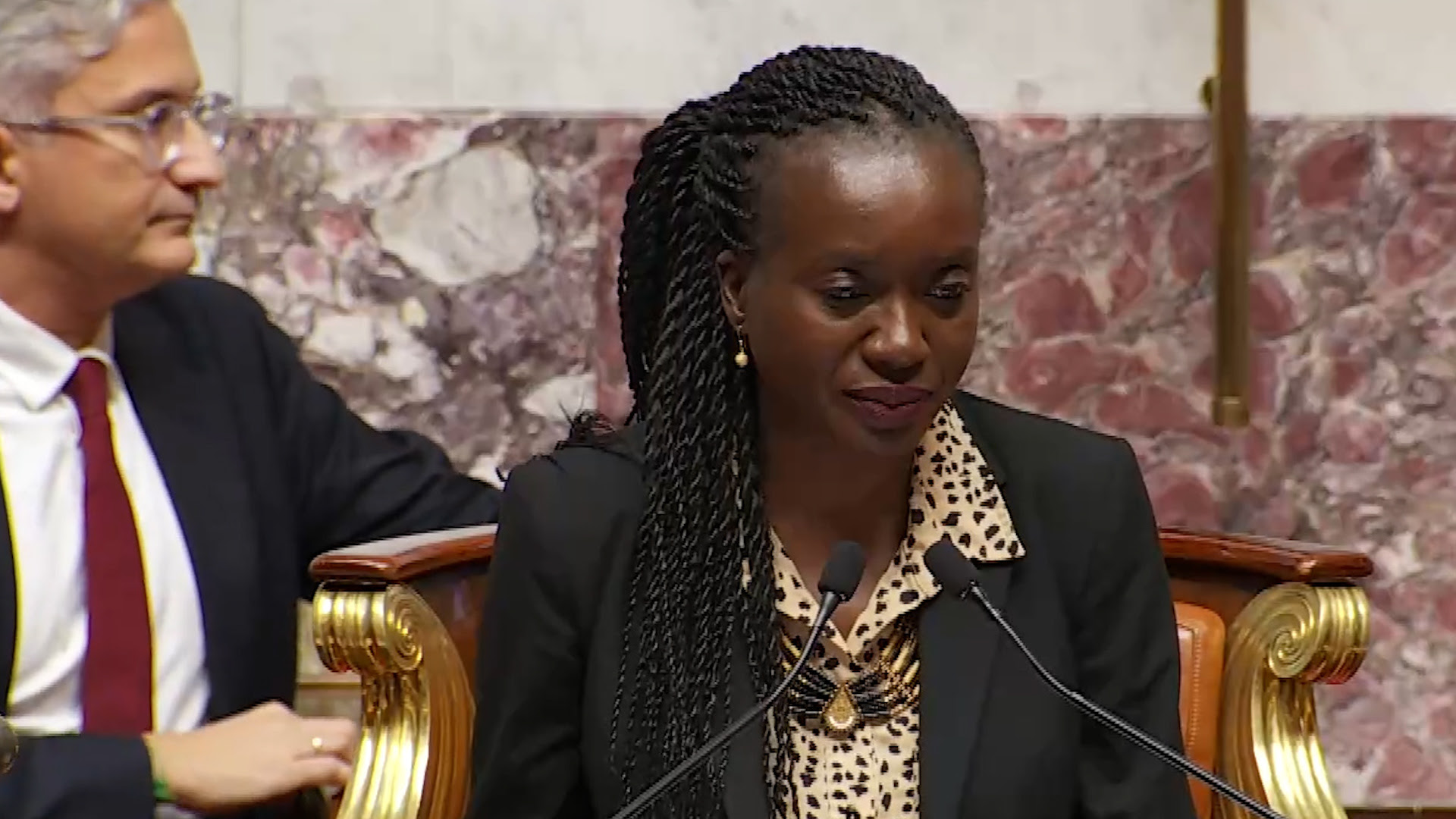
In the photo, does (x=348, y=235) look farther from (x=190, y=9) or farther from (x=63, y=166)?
(x=63, y=166)

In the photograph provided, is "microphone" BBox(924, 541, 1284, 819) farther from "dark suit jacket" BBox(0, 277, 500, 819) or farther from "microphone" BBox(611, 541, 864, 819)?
"dark suit jacket" BBox(0, 277, 500, 819)

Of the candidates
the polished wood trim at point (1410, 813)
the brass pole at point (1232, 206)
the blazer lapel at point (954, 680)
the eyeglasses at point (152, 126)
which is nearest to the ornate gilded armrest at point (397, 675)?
the eyeglasses at point (152, 126)

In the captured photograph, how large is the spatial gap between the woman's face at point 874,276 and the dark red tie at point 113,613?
77 centimetres

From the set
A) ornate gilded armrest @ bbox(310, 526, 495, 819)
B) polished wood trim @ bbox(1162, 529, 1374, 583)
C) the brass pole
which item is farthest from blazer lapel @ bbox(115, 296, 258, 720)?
the brass pole

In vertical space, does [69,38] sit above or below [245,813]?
above

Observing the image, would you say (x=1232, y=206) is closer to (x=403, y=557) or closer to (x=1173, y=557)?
(x=1173, y=557)

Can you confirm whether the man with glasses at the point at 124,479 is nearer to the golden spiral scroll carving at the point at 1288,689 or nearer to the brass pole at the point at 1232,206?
the golden spiral scroll carving at the point at 1288,689

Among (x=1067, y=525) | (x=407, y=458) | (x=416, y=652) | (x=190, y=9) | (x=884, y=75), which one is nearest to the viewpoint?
(x=884, y=75)

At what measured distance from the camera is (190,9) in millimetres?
2746

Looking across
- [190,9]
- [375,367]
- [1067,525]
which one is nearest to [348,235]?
[375,367]

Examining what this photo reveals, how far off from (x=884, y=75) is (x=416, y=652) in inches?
29.1

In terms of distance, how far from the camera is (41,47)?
1.98 meters

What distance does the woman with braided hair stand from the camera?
1.59 m

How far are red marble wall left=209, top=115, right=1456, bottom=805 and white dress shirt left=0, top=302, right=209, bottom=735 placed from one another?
73 cm
